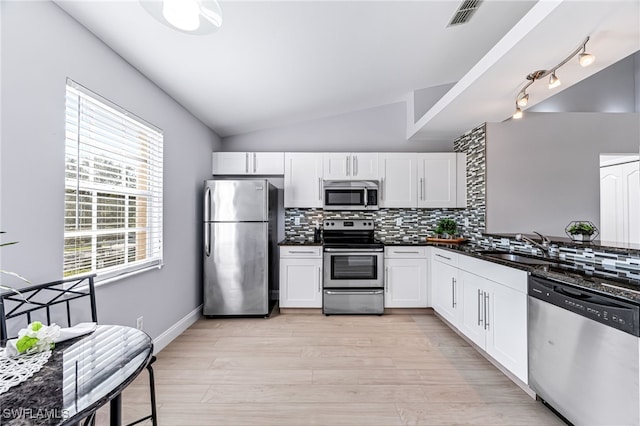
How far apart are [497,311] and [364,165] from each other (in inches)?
92.6

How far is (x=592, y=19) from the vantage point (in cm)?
162

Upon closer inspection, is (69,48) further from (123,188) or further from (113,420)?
(113,420)

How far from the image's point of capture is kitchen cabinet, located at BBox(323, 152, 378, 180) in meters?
4.02

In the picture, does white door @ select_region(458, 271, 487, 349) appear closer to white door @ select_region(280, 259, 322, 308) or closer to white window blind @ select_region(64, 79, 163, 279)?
white door @ select_region(280, 259, 322, 308)

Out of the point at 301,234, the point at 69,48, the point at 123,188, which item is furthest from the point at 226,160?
the point at 69,48

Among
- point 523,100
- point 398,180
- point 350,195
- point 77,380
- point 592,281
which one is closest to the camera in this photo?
point 77,380

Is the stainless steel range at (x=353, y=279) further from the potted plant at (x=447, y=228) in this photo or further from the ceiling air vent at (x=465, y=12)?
the ceiling air vent at (x=465, y=12)

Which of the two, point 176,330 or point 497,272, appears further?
point 176,330

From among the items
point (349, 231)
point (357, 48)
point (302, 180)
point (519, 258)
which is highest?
point (357, 48)

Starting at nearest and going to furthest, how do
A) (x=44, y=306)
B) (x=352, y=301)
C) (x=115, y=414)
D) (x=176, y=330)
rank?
(x=115, y=414)
(x=44, y=306)
(x=176, y=330)
(x=352, y=301)

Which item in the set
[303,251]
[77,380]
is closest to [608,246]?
[303,251]

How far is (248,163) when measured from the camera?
4.09 meters

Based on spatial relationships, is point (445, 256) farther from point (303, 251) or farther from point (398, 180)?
point (303, 251)

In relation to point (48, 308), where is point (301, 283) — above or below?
below
